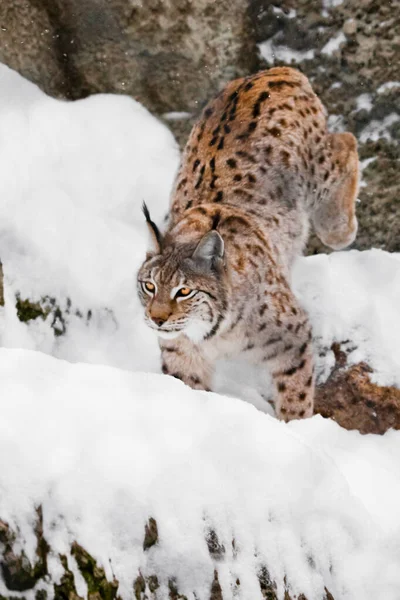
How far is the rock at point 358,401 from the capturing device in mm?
4312

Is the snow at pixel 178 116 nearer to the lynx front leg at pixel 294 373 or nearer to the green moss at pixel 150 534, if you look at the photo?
the lynx front leg at pixel 294 373

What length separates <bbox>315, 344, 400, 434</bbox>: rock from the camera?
170 inches

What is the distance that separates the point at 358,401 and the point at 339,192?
1.48 m

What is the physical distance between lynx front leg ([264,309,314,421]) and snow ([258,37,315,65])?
7.76 ft

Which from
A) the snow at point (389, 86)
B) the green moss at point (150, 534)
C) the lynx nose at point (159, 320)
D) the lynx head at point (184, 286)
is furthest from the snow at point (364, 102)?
the green moss at point (150, 534)

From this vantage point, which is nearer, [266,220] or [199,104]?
[266,220]

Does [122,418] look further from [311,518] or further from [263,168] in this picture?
[263,168]

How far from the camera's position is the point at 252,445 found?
2676 mm

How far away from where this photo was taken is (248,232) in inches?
164

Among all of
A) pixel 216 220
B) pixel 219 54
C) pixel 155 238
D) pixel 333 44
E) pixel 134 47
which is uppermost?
pixel 333 44

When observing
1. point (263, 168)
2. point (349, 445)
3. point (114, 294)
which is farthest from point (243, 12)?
point (349, 445)

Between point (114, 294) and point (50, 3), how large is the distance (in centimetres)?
222

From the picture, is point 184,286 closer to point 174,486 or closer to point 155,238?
point 155,238

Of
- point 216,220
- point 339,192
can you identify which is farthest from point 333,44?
point 216,220
